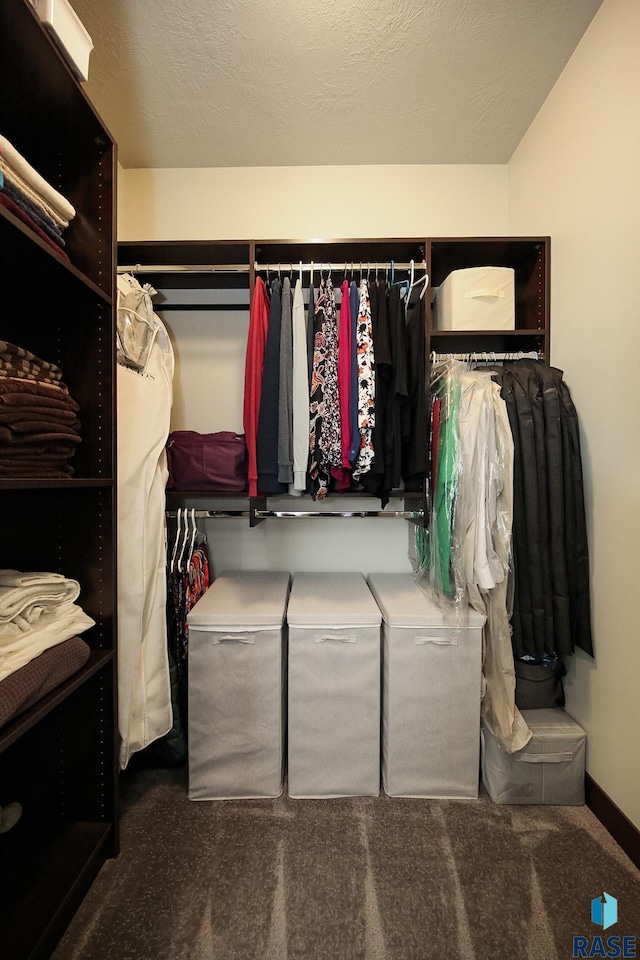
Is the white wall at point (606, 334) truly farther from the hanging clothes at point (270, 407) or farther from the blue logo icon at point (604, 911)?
the hanging clothes at point (270, 407)

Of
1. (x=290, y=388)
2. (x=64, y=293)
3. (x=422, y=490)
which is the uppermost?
(x=64, y=293)

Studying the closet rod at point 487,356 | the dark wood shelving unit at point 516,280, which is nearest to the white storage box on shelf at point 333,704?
the closet rod at point 487,356

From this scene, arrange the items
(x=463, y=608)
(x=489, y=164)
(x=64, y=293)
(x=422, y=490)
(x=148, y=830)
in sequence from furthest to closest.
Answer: (x=489, y=164) → (x=422, y=490) → (x=463, y=608) → (x=148, y=830) → (x=64, y=293)

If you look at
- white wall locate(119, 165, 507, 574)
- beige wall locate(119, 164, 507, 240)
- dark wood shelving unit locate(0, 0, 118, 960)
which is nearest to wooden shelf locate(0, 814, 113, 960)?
dark wood shelving unit locate(0, 0, 118, 960)

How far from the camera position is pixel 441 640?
1438mm

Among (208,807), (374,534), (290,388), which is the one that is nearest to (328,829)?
(208,807)

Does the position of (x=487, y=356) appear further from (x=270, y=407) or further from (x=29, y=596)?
(x=29, y=596)

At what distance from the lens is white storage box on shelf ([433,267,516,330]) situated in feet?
5.47

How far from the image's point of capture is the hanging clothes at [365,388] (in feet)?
4.83

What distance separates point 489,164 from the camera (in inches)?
77.7

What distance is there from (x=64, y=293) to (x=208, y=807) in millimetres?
1797

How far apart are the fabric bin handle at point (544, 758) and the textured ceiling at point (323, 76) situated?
260 centimetres

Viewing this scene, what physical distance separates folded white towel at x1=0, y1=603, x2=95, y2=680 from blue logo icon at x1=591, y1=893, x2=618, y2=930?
1.60m

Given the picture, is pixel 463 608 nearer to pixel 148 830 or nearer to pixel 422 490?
pixel 422 490
